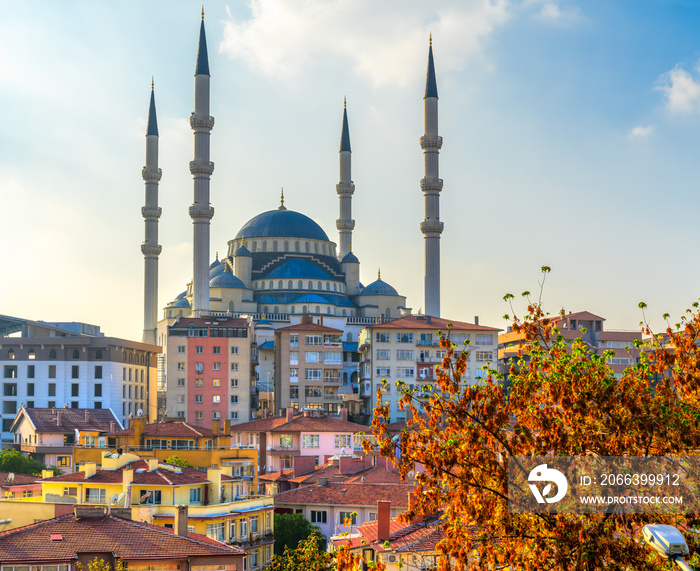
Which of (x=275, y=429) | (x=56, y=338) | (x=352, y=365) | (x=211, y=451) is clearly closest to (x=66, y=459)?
(x=275, y=429)

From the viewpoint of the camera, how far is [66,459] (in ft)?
178

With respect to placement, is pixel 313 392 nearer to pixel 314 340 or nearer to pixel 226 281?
pixel 314 340

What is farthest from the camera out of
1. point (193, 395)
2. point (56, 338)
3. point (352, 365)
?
point (352, 365)

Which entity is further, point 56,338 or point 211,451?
point 56,338

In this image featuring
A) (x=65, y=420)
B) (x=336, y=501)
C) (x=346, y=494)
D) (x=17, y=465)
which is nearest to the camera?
(x=336, y=501)

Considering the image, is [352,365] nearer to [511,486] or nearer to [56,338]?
[56,338]

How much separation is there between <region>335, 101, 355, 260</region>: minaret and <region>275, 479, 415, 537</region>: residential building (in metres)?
59.9

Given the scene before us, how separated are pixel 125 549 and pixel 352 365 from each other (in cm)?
6148

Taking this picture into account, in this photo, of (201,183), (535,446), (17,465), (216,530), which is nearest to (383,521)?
(216,530)

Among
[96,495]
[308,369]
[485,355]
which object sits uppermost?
[485,355]

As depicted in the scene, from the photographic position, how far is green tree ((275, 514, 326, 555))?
110 ft

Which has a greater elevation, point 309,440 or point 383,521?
point 309,440

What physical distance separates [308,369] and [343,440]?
56.7ft

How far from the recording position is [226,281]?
289 feet
